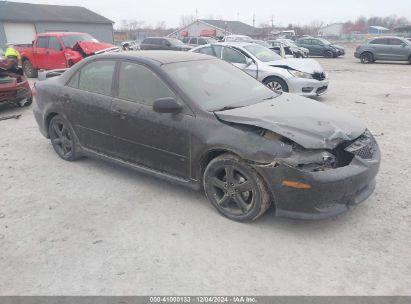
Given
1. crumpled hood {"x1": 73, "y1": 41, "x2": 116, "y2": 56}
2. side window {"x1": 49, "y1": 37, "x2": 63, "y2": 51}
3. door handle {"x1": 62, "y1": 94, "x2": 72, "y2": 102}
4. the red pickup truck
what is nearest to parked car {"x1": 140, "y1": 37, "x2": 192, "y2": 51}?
the red pickup truck

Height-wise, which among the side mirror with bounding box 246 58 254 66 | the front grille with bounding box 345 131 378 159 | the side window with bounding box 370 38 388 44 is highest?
the side mirror with bounding box 246 58 254 66

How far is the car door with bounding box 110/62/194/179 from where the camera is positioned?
3.88 metres

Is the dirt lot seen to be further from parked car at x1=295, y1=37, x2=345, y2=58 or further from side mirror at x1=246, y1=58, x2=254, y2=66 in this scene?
parked car at x1=295, y1=37, x2=345, y2=58

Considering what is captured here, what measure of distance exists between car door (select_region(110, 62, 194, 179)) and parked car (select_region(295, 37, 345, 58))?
85.1 ft

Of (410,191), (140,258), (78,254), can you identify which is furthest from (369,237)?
(78,254)

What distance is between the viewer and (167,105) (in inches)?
148

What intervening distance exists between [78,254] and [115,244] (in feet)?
1.06

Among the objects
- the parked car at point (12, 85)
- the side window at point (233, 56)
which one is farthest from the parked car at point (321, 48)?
the parked car at point (12, 85)

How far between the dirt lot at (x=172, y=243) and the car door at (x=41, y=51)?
35.6 ft

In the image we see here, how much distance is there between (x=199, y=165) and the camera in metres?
3.81

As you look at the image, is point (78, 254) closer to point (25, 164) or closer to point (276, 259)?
point (276, 259)

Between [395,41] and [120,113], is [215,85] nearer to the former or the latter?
[120,113]

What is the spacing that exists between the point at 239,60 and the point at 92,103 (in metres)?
6.12

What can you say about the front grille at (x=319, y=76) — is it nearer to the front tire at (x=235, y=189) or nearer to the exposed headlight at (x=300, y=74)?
the exposed headlight at (x=300, y=74)
